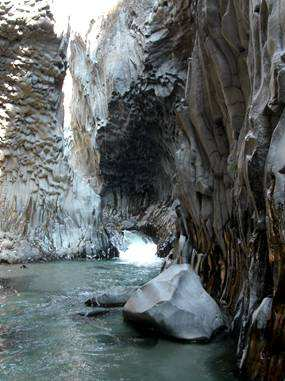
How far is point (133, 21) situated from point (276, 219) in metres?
24.7

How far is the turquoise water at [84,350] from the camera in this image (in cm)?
601

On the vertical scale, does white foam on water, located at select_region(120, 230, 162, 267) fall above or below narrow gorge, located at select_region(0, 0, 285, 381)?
below

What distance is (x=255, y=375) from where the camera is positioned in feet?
17.5

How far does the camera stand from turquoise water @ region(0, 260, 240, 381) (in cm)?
601

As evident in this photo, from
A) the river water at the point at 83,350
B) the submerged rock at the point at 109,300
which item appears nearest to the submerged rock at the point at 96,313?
the river water at the point at 83,350

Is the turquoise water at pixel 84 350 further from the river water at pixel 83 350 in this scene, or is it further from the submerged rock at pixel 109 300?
the submerged rock at pixel 109 300

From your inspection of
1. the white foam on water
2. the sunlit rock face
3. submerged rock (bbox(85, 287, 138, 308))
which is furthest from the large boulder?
the white foam on water

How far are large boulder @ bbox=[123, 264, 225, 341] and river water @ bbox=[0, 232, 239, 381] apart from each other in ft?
0.75

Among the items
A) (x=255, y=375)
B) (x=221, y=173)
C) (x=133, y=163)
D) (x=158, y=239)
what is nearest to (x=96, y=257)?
(x=158, y=239)

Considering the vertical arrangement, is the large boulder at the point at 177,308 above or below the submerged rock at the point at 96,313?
above

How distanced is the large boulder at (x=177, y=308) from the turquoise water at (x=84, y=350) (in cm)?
24

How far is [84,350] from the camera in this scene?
278 inches

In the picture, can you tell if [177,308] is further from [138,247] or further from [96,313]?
[138,247]

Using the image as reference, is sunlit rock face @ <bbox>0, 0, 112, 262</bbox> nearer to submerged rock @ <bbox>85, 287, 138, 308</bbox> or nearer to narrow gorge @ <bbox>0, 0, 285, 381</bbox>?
narrow gorge @ <bbox>0, 0, 285, 381</bbox>
